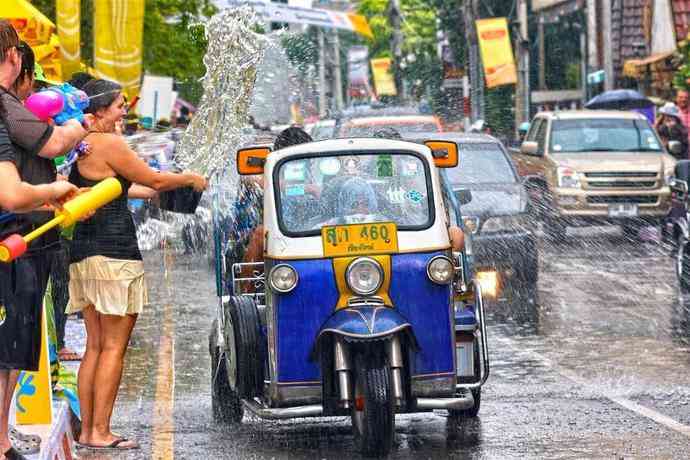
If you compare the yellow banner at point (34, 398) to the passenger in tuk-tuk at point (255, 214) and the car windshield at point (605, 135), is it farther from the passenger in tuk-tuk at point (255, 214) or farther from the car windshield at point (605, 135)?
the car windshield at point (605, 135)

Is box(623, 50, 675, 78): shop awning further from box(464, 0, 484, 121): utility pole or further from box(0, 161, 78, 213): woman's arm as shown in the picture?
box(0, 161, 78, 213): woman's arm

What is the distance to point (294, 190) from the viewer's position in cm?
927

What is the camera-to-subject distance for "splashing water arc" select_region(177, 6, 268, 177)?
1227 centimetres

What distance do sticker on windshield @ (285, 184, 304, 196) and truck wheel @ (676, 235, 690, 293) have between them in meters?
8.73

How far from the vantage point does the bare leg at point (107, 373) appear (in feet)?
29.5

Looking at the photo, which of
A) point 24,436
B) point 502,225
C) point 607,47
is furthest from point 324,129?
point 24,436

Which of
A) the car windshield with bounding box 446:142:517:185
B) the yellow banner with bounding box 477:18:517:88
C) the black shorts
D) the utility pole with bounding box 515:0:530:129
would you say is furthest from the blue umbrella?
the black shorts

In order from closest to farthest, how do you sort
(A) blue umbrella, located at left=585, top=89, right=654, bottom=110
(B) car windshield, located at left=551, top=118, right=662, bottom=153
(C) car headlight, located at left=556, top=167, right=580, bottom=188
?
(C) car headlight, located at left=556, top=167, right=580, bottom=188, (B) car windshield, located at left=551, top=118, right=662, bottom=153, (A) blue umbrella, located at left=585, top=89, right=654, bottom=110

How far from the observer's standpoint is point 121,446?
29.6 feet

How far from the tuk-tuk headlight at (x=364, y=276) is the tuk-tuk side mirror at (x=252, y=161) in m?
1.03

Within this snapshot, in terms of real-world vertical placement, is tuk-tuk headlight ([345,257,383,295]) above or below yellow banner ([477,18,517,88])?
above

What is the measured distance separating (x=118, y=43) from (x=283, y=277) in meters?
11.8

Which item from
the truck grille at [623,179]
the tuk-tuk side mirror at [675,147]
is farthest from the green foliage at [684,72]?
the truck grille at [623,179]

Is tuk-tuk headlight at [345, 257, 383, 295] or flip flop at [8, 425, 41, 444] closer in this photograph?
flip flop at [8, 425, 41, 444]
